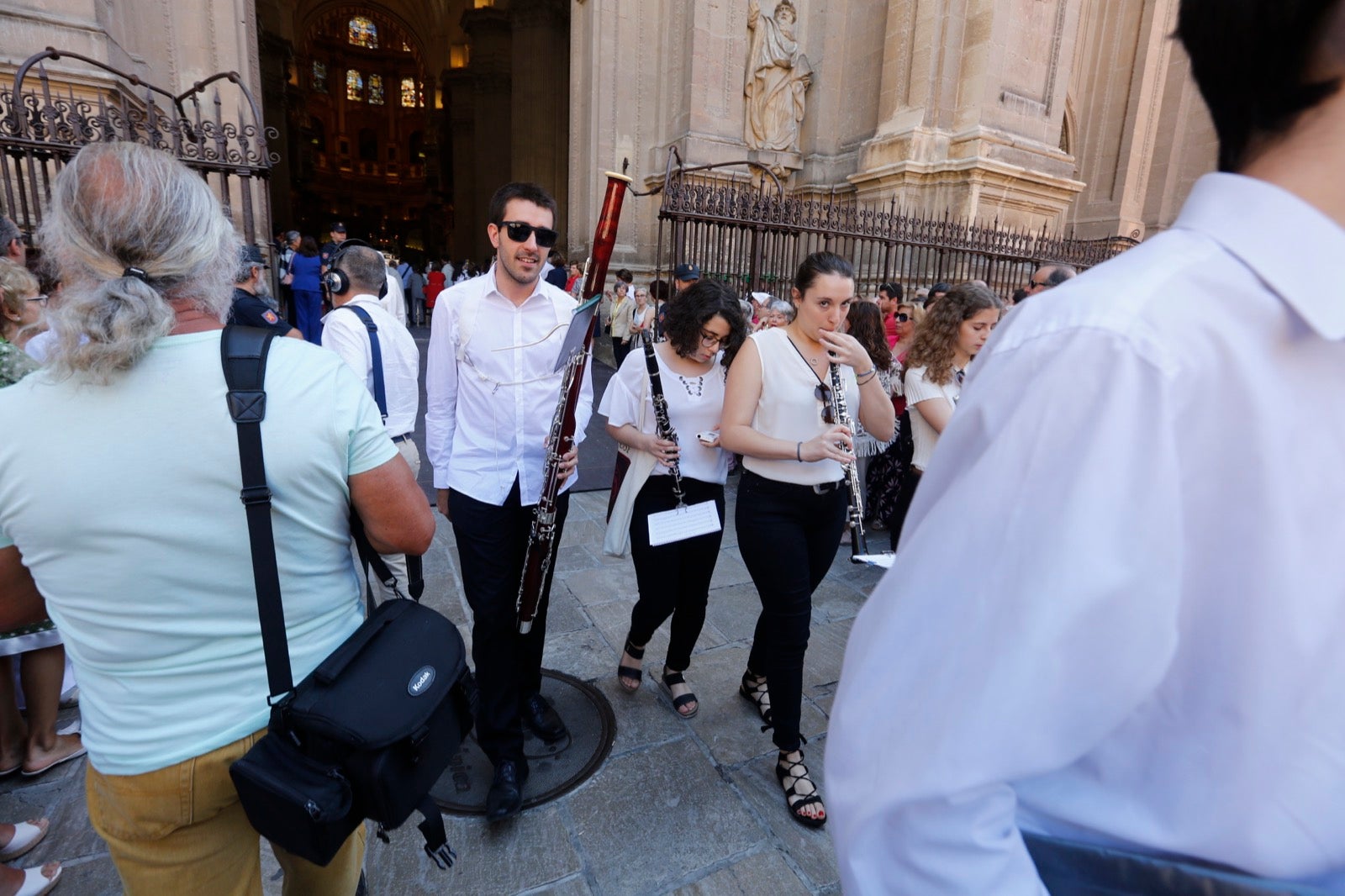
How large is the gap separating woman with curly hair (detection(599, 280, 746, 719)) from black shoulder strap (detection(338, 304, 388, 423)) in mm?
1364

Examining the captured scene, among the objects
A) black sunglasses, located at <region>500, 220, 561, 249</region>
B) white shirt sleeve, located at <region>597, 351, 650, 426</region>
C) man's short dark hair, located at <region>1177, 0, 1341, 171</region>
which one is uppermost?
man's short dark hair, located at <region>1177, 0, 1341, 171</region>

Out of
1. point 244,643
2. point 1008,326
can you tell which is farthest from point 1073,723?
point 244,643

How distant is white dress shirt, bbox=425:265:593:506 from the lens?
248 cm

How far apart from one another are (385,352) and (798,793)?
292 centimetres

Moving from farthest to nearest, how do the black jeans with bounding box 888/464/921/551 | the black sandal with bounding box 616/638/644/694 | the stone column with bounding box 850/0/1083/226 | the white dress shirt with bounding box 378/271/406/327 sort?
1. the stone column with bounding box 850/0/1083/226
2. the white dress shirt with bounding box 378/271/406/327
3. the black jeans with bounding box 888/464/921/551
4. the black sandal with bounding box 616/638/644/694

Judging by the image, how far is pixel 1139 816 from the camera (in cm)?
68

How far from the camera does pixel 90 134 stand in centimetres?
666

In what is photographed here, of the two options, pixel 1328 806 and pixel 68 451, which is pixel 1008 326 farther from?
pixel 68 451

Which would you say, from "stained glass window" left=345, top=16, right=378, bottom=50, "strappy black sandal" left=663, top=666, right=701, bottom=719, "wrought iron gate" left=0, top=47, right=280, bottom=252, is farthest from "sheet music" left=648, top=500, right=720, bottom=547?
"stained glass window" left=345, top=16, right=378, bottom=50

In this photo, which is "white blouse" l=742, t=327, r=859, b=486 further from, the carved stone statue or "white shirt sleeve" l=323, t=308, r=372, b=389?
the carved stone statue

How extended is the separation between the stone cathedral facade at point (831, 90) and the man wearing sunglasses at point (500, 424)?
5311mm

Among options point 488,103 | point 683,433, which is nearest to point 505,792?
point 683,433

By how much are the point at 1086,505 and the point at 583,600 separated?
367 centimetres

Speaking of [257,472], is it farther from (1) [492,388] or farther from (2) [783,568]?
(2) [783,568]
